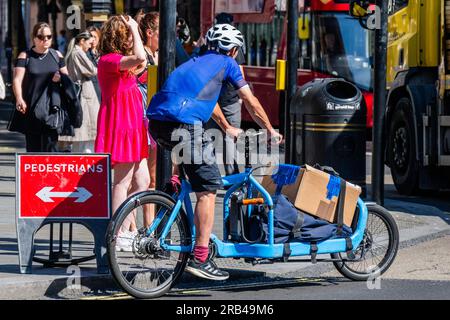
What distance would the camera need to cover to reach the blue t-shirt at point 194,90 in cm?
869

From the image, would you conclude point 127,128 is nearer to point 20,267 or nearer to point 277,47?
point 20,267

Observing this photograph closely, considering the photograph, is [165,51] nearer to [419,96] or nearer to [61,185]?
[61,185]

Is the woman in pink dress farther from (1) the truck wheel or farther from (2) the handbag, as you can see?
(1) the truck wheel

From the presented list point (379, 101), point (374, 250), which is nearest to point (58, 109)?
point (379, 101)

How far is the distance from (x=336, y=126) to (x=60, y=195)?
15.7ft

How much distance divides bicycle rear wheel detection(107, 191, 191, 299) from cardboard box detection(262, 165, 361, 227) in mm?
810

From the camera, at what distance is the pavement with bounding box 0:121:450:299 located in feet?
28.3

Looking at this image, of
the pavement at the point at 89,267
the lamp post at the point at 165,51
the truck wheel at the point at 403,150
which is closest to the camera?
the pavement at the point at 89,267

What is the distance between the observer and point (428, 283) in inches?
366

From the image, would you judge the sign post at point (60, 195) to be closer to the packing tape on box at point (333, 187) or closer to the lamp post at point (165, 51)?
the lamp post at point (165, 51)

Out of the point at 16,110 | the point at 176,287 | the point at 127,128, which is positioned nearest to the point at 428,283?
the point at 176,287

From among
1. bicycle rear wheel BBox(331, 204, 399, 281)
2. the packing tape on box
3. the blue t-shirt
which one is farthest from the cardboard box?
the blue t-shirt

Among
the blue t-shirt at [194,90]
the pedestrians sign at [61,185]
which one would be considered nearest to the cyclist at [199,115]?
the blue t-shirt at [194,90]

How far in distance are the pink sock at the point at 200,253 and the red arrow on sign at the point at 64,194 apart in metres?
0.86
